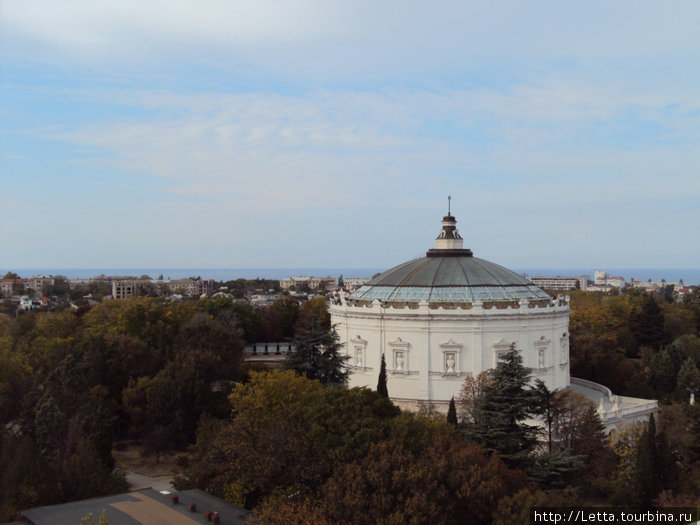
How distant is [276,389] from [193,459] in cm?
698

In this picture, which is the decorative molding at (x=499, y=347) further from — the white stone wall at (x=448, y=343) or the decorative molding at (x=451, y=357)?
the decorative molding at (x=451, y=357)

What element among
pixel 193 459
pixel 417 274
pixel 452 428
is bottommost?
pixel 193 459

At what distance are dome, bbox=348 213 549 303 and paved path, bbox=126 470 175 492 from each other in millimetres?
19510

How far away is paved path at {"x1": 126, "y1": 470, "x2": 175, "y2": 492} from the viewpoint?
112 feet

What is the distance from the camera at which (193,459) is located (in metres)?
Result: 34.7

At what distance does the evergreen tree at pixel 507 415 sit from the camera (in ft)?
100

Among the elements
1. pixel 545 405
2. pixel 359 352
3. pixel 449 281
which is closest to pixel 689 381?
pixel 449 281

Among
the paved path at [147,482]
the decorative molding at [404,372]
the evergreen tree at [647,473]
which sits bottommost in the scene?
the paved path at [147,482]

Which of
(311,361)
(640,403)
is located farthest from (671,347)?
(311,361)

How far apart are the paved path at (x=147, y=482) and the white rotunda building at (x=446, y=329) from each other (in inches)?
634

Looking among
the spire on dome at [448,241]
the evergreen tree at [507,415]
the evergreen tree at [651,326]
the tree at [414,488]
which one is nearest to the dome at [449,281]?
the spire on dome at [448,241]

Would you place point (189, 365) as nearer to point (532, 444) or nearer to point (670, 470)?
point (532, 444)

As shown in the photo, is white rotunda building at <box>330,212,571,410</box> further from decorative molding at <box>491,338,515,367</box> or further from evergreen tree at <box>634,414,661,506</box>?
evergreen tree at <box>634,414,661,506</box>

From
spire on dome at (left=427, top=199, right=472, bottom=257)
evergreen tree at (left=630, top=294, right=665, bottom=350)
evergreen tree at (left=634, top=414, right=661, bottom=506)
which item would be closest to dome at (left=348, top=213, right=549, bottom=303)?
spire on dome at (left=427, top=199, right=472, bottom=257)
